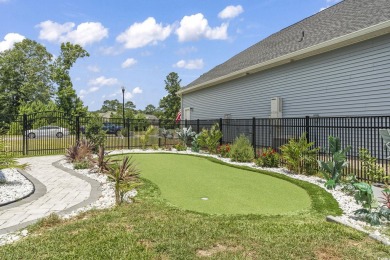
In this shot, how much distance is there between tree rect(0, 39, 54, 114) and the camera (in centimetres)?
4212

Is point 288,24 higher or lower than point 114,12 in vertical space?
higher

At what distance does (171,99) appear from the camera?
44.0 m

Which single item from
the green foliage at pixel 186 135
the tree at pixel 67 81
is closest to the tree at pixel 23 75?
the tree at pixel 67 81

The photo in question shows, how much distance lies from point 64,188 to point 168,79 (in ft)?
133

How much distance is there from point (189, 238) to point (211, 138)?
1068cm

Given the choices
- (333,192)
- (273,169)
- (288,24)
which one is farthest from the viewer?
(288,24)

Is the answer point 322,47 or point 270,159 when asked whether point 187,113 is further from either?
point 270,159

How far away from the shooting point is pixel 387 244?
3469 mm

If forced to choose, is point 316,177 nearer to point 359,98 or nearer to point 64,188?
point 359,98

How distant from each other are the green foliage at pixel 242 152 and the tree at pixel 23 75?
126 feet

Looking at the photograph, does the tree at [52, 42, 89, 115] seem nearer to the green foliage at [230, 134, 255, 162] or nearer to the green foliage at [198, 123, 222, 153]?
the green foliage at [198, 123, 222, 153]

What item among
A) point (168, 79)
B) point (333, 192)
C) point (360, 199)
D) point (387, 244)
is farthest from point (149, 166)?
point (168, 79)

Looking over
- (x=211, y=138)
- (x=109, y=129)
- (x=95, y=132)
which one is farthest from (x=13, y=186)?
(x=211, y=138)

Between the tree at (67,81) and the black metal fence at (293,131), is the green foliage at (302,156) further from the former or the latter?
the tree at (67,81)
